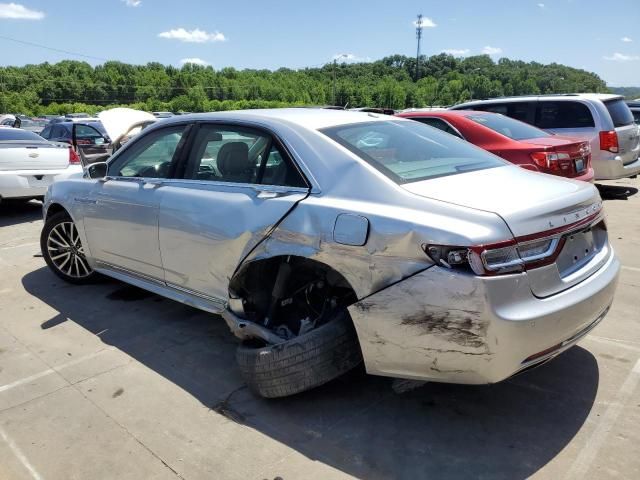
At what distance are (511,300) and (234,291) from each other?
1611 mm

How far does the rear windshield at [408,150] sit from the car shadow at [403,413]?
127 centimetres

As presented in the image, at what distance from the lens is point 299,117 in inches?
132

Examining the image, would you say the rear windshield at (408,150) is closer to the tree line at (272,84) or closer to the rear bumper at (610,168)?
the rear bumper at (610,168)

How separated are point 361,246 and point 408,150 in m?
0.92

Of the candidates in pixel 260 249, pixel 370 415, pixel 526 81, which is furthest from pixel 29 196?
pixel 526 81

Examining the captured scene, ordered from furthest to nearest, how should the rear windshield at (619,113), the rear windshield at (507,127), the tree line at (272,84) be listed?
the tree line at (272,84) → the rear windshield at (619,113) → the rear windshield at (507,127)

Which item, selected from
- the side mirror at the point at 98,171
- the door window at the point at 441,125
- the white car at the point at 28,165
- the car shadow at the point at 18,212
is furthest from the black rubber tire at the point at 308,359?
the car shadow at the point at 18,212

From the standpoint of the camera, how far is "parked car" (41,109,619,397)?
2320 millimetres

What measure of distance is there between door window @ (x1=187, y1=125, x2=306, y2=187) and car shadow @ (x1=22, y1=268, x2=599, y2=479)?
4.06ft

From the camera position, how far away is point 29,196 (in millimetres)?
8047

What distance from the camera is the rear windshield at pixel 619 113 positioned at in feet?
27.9

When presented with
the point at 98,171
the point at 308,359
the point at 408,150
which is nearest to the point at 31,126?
the point at 98,171

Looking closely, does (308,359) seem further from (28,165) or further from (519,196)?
(28,165)

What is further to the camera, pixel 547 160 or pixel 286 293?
pixel 547 160
